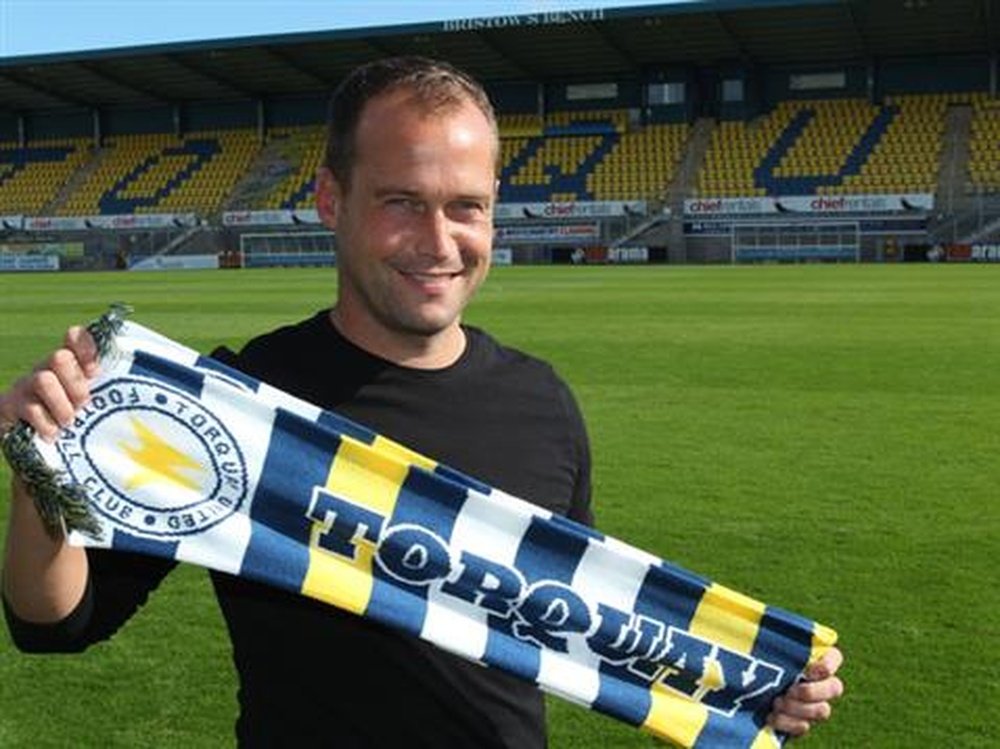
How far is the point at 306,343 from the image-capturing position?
1.88 m

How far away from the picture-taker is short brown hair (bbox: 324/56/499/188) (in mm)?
1708

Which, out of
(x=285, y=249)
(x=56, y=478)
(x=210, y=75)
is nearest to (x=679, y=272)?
(x=285, y=249)

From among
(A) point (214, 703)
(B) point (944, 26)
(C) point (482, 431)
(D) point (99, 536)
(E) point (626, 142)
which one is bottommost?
(A) point (214, 703)

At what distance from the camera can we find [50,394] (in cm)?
156

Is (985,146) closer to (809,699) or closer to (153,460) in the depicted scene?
(809,699)

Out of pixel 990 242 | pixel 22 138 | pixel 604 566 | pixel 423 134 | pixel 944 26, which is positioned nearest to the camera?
pixel 423 134

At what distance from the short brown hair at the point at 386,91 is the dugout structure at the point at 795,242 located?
115 feet

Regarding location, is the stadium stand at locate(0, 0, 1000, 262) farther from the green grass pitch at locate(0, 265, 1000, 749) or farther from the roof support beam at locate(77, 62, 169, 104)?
the green grass pitch at locate(0, 265, 1000, 749)

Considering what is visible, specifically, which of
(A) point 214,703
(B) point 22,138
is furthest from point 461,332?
(B) point 22,138

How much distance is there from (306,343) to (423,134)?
0.41m

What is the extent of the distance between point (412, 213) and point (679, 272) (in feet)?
91.3

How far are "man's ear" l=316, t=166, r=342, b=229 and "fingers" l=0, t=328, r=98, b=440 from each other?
17.8 inches

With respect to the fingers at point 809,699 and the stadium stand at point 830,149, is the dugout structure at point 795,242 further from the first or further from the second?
the fingers at point 809,699

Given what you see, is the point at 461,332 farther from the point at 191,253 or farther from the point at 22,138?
the point at 22,138
